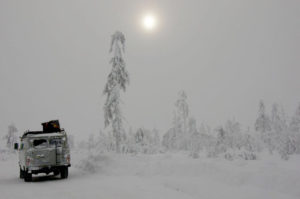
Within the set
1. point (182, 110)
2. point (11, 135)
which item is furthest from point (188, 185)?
point (11, 135)

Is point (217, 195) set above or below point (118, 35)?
below

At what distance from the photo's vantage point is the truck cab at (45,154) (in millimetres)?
14367

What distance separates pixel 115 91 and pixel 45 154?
536 inches

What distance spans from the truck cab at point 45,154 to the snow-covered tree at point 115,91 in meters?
12.6

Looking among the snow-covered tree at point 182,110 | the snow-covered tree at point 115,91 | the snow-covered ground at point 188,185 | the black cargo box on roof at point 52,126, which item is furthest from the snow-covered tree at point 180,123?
the snow-covered ground at point 188,185

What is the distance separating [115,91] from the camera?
27.6m

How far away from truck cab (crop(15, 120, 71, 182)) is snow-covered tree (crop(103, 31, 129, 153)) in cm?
1259

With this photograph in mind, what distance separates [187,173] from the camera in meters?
13.8

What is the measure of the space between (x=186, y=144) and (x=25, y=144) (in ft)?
131

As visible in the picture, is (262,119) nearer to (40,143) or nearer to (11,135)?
(40,143)

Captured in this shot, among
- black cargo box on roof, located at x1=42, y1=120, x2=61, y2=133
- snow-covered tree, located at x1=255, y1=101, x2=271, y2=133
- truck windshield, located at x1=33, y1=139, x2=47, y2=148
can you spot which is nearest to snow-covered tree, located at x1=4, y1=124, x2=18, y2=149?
snow-covered tree, located at x1=255, y1=101, x2=271, y2=133

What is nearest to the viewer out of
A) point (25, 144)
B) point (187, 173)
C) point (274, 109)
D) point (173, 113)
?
point (187, 173)

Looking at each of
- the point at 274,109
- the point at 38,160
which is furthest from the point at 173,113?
the point at 38,160

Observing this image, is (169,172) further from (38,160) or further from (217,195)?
(38,160)
